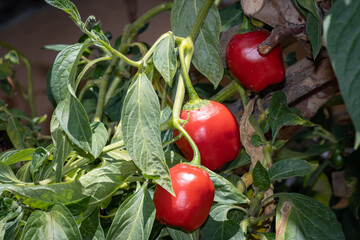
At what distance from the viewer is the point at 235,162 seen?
56 centimetres

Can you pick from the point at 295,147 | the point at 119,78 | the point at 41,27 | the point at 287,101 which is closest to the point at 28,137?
the point at 119,78

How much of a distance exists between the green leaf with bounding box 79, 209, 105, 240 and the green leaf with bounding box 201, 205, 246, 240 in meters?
0.11

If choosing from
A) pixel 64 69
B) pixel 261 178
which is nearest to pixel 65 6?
pixel 64 69

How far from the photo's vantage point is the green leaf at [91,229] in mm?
422

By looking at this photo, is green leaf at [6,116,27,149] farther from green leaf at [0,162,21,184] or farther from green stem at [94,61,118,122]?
green leaf at [0,162,21,184]

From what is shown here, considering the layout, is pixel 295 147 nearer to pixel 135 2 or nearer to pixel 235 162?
pixel 135 2

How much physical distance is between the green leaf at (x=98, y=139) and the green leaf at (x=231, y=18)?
26 centimetres

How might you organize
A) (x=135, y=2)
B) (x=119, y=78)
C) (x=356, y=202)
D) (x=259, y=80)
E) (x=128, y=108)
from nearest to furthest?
(x=128, y=108)
(x=259, y=80)
(x=119, y=78)
(x=356, y=202)
(x=135, y=2)

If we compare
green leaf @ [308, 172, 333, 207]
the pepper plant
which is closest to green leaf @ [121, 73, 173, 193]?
the pepper plant

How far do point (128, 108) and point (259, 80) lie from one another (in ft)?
0.64

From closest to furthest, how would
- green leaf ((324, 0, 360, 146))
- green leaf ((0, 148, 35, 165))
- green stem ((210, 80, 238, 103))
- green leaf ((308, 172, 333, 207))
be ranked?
green leaf ((324, 0, 360, 146))
green leaf ((0, 148, 35, 165))
green stem ((210, 80, 238, 103))
green leaf ((308, 172, 333, 207))

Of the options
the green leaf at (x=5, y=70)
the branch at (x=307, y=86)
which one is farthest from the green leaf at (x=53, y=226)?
the green leaf at (x=5, y=70)

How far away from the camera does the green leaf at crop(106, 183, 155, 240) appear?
0.39m

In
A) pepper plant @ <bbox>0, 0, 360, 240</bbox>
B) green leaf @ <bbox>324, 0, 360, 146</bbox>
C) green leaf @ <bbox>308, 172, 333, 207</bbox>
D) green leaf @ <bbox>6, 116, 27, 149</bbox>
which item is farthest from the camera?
green leaf @ <bbox>308, 172, 333, 207</bbox>
